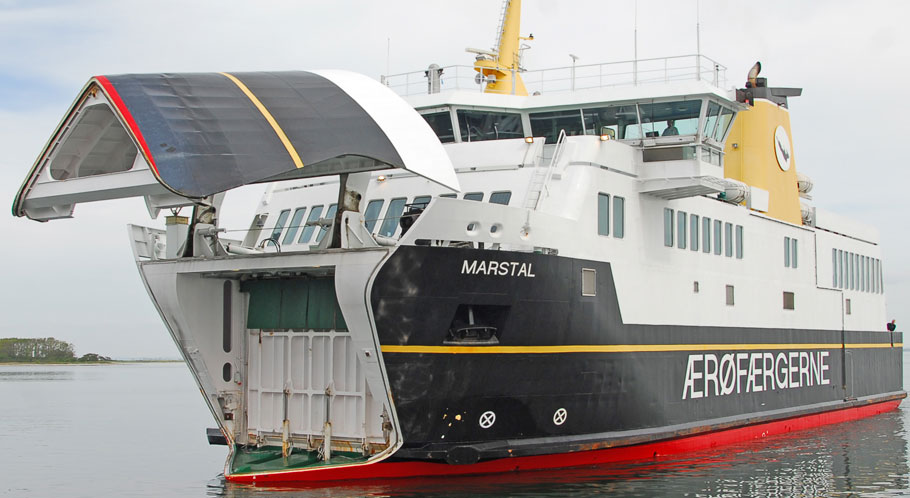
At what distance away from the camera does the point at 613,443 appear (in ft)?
44.3

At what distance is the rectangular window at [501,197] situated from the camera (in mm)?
13867

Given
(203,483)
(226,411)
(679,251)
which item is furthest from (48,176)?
(679,251)

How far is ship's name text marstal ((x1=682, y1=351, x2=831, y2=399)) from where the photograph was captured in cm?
1598

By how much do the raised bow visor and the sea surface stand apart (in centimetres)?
387

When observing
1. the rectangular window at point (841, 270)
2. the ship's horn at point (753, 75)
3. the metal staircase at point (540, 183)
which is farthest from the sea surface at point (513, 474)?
the ship's horn at point (753, 75)

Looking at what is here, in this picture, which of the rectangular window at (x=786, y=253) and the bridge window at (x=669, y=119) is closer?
the bridge window at (x=669, y=119)

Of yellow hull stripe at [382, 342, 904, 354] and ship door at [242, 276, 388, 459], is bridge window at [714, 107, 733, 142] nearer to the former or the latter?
yellow hull stripe at [382, 342, 904, 354]

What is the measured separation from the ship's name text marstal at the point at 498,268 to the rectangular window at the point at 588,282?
3.89 feet

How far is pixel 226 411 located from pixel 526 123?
22.4 ft

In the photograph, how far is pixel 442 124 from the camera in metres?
16.2

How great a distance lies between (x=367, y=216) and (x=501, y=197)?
216 centimetres

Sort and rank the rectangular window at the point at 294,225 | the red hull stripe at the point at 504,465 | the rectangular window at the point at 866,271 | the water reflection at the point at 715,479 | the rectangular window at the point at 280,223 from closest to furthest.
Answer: the water reflection at the point at 715,479, the red hull stripe at the point at 504,465, the rectangular window at the point at 294,225, the rectangular window at the point at 280,223, the rectangular window at the point at 866,271

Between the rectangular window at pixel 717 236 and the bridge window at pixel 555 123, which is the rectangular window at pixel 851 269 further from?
the bridge window at pixel 555 123

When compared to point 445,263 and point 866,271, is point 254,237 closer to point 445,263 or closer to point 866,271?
point 445,263
